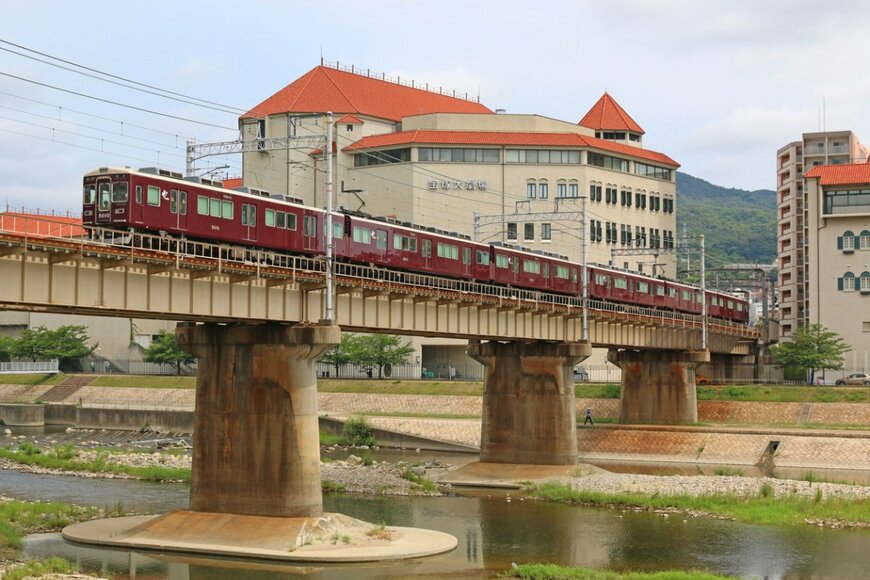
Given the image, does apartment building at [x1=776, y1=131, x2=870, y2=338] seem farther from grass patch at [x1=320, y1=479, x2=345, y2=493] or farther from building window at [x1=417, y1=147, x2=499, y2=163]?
grass patch at [x1=320, y1=479, x2=345, y2=493]

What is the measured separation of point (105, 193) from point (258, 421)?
10124 millimetres

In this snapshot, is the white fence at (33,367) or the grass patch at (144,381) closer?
the grass patch at (144,381)

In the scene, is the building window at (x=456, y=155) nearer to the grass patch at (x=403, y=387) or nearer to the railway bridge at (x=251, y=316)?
the grass patch at (x=403, y=387)

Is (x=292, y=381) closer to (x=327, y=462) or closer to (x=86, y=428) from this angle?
(x=327, y=462)

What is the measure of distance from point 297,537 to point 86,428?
224 ft

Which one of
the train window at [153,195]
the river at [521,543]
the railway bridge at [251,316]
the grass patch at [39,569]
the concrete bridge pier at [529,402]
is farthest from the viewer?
the concrete bridge pier at [529,402]

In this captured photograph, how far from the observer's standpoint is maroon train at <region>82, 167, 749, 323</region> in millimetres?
45031

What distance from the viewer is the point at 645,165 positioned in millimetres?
147750

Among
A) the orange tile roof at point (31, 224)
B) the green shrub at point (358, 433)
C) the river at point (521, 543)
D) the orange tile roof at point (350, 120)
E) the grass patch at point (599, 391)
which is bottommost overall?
the river at point (521, 543)

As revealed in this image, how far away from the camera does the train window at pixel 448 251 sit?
220ft

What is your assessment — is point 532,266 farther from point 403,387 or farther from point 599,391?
point 403,387

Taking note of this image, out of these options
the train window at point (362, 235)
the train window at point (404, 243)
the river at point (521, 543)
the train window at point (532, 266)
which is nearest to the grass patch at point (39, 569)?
the river at point (521, 543)

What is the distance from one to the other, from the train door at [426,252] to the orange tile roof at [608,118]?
306 feet

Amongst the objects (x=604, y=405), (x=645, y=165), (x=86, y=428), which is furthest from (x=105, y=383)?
(x=645, y=165)
